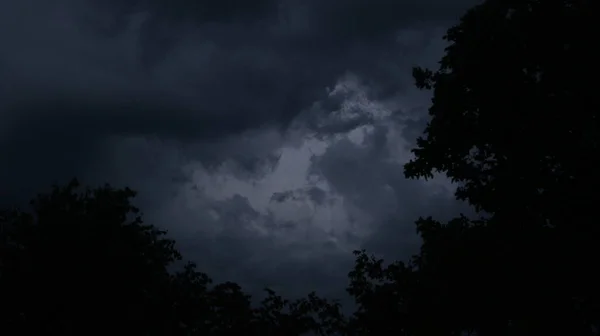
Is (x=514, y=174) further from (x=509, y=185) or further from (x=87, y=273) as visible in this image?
(x=87, y=273)

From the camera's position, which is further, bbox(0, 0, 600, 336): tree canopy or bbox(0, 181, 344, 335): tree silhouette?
bbox(0, 181, 344, 335): tree silhouette

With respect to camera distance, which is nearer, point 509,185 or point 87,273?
point 509,185

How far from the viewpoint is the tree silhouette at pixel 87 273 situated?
2661 cm

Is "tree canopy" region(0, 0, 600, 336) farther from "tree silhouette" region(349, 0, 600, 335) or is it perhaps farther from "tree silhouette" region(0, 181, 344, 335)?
"tree silhouette" region(0, 181, 344, 335)

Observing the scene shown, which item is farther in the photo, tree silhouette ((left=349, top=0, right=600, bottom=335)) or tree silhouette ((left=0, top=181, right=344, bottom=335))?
tree silhouette ((left=0, top=181, right=344, bottom=335))

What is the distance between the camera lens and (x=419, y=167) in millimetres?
21594

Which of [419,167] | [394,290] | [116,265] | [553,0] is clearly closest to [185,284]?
[116,265]

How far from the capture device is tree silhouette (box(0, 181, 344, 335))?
26609 millimetres

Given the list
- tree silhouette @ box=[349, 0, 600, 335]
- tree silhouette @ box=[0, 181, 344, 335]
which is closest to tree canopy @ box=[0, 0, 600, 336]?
tree silhouette @ box=[349, 0, 600, 335]

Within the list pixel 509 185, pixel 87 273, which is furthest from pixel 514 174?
pixel 87 273

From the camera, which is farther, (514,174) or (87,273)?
(87,273)

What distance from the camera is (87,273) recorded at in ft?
87.8

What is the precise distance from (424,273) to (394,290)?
181cm

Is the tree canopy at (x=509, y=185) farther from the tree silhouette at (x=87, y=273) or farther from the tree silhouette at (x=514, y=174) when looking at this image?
the tree silhouette at (x=87, y=273)
